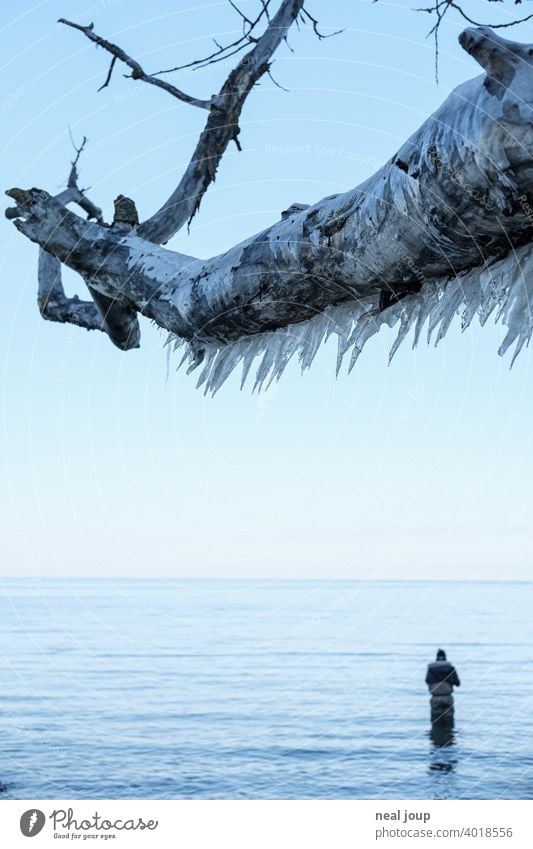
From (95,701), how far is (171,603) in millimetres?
88210

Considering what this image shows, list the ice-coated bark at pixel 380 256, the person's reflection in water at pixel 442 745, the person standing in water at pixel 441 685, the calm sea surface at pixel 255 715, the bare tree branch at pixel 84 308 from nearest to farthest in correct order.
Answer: the ice-coated bark at pixel 380 256
the bare tree branch at pixel 84 308
the calm sea surface at pixel 255 715
the person's reflection in water at pixel 442 745
the person standing in water at pixel 441 685

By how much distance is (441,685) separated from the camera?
98.6ft

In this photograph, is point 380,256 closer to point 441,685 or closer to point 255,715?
point 441,685

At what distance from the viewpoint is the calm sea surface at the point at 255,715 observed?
2519cm

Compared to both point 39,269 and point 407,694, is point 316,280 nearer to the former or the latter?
point 39,269

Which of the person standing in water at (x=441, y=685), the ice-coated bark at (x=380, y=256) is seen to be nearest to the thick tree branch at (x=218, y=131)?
the ice-coated bark at (x=380, y=256)

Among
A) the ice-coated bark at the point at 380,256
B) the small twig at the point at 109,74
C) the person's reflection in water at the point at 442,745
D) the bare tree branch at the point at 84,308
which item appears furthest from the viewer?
the person's reflection in water at the point at 442,745

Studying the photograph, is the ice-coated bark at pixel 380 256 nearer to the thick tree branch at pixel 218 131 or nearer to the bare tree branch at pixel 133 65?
the thick tree branch at pixel 218 131

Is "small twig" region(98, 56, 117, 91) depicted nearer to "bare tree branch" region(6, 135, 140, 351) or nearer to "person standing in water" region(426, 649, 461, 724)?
"bare tree branch" region(6, 135, 140, 351)

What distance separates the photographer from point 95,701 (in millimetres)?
41812

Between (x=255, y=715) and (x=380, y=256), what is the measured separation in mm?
38118

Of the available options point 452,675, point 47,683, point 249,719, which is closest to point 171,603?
Answer: point 47,683

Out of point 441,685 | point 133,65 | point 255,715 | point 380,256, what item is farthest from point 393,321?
point 255,715
